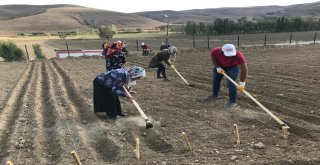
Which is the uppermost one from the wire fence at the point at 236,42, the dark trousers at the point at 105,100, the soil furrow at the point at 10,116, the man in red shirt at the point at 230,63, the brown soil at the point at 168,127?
the man in red shirt at the point at 230,63

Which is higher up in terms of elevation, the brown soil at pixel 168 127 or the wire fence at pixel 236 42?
the brown soil at pixel 168 127

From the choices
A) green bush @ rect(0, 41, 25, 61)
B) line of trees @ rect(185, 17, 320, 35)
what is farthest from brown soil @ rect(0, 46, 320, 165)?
line of trees @ rect(185, 17, 320, 35)

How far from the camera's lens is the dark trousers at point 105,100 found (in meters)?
7.47

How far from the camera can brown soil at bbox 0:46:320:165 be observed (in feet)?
17.9

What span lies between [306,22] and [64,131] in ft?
152

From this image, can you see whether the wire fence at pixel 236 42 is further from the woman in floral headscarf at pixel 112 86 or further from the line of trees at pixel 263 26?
the woman in floral headscarf at pixel 112 86

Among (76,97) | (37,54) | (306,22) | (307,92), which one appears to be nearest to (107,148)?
(76,97)

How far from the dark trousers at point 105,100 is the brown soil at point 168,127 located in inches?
7.8

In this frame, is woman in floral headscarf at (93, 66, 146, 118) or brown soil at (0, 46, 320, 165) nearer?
brown soil at (0, 46, 320, 165)

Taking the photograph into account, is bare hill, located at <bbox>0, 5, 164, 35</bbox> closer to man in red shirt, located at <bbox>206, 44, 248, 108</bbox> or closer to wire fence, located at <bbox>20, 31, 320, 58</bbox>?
wire fence, located at <bbox>20, 31, 320, 58</bbox>

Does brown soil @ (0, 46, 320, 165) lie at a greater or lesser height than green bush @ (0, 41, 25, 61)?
greater

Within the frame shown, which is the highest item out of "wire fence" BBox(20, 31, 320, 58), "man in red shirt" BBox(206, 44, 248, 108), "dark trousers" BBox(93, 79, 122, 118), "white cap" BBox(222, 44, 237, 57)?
"white cap" BBox(222, 44, 237, 57)

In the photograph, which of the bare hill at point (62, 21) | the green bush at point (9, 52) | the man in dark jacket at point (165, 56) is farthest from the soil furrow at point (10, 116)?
the bare hill at point (62, 21)

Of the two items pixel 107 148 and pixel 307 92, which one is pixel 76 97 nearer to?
pixel 107 148
